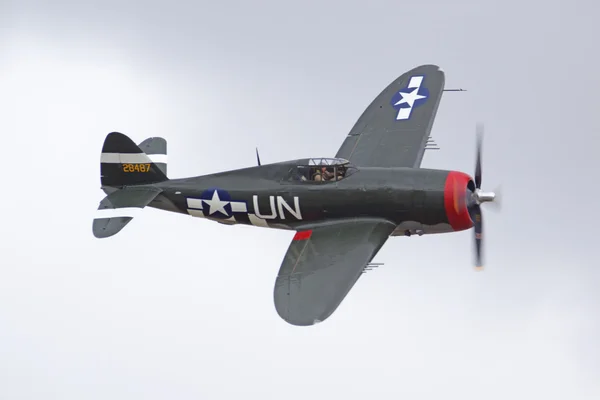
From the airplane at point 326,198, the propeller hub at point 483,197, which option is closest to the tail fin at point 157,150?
the airplane at point 326,198

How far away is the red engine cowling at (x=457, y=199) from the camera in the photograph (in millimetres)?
24344

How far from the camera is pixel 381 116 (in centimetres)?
2800

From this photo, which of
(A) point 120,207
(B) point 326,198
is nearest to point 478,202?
(B) point 326,198

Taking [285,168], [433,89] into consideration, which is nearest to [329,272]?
[285,168]

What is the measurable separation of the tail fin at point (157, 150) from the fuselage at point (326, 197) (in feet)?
3.69

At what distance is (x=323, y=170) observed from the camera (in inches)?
990

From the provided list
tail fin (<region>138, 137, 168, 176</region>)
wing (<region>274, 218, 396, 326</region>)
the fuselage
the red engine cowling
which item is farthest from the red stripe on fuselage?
tail fin (<region>138, 137, 168, 176</region>)

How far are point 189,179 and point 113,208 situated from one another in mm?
1697

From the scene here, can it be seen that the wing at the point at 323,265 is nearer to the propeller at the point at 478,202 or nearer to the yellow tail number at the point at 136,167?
the propeller at the point at 478,202

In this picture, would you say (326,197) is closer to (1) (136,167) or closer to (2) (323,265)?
(2) (323,265)

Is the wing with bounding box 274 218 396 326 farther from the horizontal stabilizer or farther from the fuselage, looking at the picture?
the horizontal stabilizer

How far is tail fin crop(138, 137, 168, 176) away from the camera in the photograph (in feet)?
90.7

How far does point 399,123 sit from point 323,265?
4.97m

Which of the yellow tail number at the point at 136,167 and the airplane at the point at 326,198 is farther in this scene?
the yellow tail number at the point at 136,167
